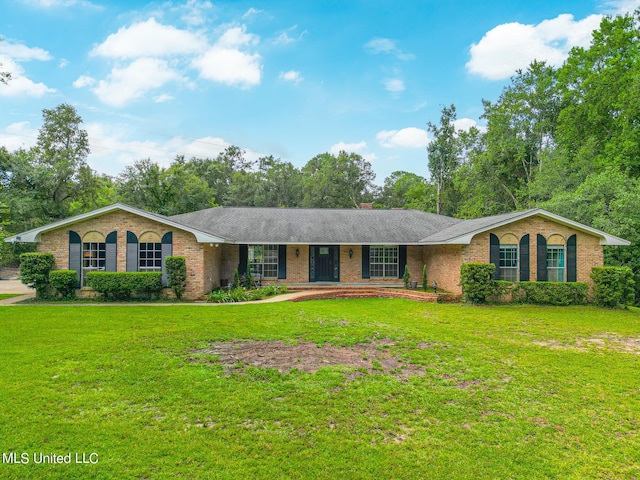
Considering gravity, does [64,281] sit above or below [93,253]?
below

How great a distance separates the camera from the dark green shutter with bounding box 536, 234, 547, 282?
15.2m

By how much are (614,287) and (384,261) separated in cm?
942

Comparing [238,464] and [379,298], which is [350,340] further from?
[379,298]

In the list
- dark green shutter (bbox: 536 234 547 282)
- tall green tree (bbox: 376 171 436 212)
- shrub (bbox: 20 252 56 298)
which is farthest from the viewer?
tall green tree (bbox: 376 171 436 212)

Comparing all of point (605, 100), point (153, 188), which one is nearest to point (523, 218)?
point (605, 100)

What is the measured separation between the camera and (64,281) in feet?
45.3

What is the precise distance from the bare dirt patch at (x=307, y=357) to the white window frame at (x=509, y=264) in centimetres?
914

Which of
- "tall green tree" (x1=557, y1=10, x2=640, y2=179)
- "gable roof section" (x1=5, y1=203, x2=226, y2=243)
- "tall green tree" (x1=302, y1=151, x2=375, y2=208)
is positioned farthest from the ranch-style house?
"tall green tree" (x1=302, y1=151, x2=375, y2=208)

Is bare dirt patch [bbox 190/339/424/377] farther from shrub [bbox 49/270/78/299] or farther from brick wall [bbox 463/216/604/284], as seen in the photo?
shrub [bbox 49/270/78/299]

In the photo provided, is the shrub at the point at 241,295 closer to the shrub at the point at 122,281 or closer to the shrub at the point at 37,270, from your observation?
the shrub at the point at 122,281

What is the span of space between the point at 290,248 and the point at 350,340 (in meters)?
10.0

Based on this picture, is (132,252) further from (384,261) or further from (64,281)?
(384,261)

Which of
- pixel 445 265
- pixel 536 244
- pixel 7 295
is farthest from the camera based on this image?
pixel 445 265

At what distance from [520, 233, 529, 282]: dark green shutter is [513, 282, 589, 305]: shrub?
0.66m
